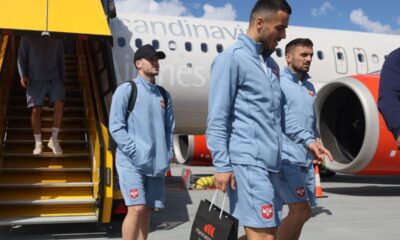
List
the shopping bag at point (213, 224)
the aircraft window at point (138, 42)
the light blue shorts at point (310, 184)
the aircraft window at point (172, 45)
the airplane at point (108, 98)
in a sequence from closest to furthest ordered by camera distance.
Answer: the shopping bag at point (213, 224) → the light blue shorts at point (310, 184) → the airplane at point (108, 98) → the aircraft window at point (138, 42) → the aircraft window at point (172, 45)

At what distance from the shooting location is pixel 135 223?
3525 millimetres

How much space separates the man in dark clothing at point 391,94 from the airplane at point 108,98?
9.89ft

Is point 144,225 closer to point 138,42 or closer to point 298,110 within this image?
point 298,110

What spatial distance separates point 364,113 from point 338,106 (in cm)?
68

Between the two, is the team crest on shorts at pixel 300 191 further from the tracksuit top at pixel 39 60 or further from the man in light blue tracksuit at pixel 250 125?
the tracksuit top at pixel 39 60

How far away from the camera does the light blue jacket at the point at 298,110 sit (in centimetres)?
385

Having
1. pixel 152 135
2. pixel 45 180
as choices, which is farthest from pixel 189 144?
pixel 152 135

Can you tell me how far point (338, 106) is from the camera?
786cm

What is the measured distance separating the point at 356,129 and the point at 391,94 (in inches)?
222

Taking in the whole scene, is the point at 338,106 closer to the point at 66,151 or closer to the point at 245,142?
the point at 66,151

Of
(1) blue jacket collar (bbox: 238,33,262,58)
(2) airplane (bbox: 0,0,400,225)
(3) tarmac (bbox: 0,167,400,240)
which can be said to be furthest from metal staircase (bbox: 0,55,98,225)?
(1) blue jacket collar (bbox: 238,33,262,58)

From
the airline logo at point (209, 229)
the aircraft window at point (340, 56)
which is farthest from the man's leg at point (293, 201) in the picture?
the aircraft window at point (340, 56)

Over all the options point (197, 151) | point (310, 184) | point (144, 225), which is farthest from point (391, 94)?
point (197, 151)

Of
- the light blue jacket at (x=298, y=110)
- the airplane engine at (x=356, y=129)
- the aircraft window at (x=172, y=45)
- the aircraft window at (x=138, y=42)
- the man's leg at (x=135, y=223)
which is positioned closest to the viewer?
the man's leg at (x=135, y=223)
